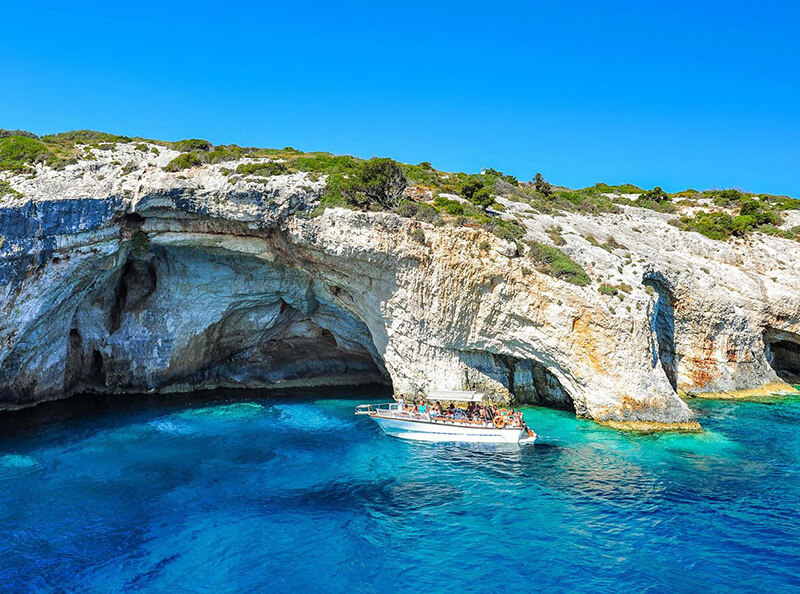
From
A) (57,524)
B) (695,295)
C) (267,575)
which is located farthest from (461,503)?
(695,295)

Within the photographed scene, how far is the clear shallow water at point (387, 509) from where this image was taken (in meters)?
16.7

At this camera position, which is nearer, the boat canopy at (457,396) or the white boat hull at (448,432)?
the white boat hull at (448,432)

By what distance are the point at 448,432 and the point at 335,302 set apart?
13.8m

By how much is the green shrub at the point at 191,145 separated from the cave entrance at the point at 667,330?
121ft

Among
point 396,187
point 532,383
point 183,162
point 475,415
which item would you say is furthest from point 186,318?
point 532,383

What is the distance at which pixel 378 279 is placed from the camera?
114 ft

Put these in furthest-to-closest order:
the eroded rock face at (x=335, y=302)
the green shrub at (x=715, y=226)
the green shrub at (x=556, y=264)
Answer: the green shrub at (x=715, y=226), the green shrub at (x=556, y=264), the eroded rock face at (x=335, y=302)

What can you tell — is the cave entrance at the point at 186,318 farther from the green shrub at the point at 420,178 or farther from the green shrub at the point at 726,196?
the green shrub at the point at 726,196

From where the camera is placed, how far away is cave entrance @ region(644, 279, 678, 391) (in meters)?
39.2

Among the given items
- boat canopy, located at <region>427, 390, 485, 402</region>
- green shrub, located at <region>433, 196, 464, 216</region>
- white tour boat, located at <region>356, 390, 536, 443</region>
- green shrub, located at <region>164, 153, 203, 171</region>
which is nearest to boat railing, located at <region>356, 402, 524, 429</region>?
white tour boat, located at <region>356, 390, 536, 443</region>

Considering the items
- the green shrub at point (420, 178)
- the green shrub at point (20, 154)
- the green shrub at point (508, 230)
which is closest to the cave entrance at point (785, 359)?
the green shrub at point (508, 230)

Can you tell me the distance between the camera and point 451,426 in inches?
1158

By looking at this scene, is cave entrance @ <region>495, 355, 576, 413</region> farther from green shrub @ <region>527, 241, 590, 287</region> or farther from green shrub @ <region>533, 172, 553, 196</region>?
green shrub @ <region>533, 172, 553, 196</region>

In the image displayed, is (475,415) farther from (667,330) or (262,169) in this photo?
(262,169)
